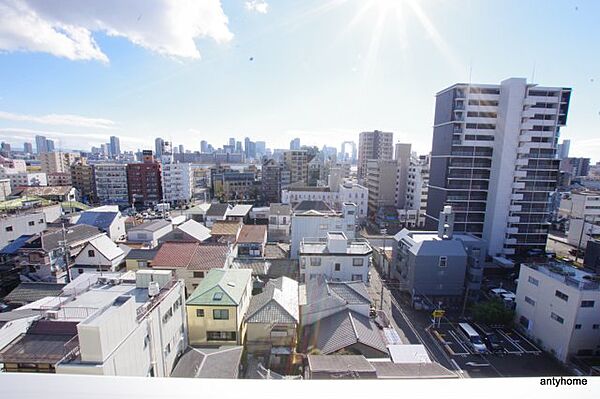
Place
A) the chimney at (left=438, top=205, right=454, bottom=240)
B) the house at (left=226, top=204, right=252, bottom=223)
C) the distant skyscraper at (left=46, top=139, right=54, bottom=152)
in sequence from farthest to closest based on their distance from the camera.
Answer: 1. the distant skyscraper at (left=46, top=139, right=54, bottom=152)
2. the house at (left=226, top=204, right=252, bottom=223)
3. the chimney at (left=438, top=205, right=454, bottom=240)

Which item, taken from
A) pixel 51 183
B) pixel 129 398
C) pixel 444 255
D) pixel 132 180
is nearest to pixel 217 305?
pixel 129 398

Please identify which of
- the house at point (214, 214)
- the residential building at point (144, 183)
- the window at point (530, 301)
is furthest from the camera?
the residential building at point (144, 183)

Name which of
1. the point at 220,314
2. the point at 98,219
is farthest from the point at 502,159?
the point at 98,219

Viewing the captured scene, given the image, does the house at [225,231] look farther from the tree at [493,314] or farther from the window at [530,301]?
the window at [530,301]

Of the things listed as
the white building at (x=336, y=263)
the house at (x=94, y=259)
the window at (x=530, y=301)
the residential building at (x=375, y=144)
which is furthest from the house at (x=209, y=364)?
the residential building at (x=375, y=144)

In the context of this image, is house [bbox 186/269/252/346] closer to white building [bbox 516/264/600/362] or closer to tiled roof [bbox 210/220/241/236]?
tiled roof [bbox 210/220/241/236]

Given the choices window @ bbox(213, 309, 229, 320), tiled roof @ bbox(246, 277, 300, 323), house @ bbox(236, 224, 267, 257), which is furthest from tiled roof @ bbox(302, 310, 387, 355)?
house @ bbox(236, 224, 267, 257)

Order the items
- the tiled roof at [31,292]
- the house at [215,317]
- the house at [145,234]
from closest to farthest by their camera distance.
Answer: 1. the house at [215,317]
2. the tiled roof at [31,292]
3. the house at [145,234]

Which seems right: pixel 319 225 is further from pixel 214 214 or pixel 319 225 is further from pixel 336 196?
pixel 336 196
